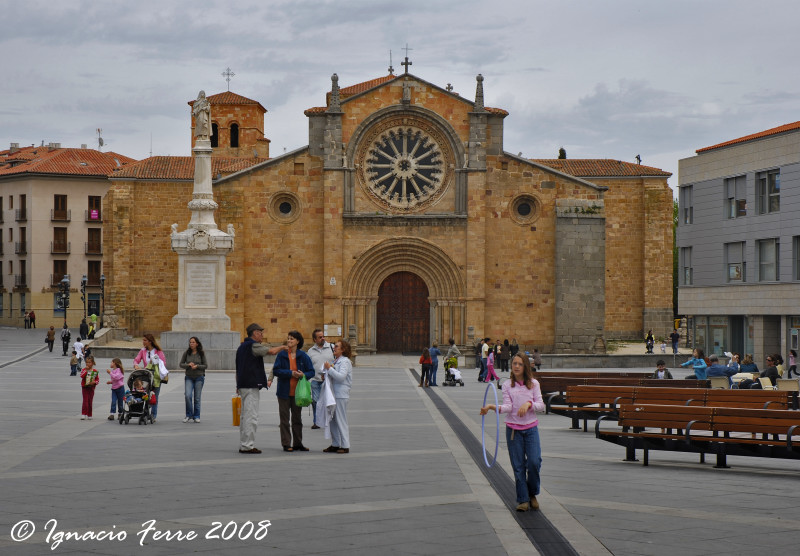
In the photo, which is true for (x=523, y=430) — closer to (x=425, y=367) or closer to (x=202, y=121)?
(x=425, y=367)

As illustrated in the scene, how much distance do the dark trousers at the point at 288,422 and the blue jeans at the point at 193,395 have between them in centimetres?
438

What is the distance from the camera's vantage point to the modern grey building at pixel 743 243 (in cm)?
3781

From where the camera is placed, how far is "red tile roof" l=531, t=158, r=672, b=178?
57.5 meters

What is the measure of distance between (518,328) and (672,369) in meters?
9.77

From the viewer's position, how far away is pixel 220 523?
960 centimetres

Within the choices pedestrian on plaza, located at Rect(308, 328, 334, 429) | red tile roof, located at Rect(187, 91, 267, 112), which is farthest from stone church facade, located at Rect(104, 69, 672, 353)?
pedestrian on plaza, located at Rect(308, 328, 334, 429)

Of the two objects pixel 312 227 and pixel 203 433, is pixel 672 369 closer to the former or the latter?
pixel 312 227

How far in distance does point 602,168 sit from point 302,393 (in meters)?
45.6

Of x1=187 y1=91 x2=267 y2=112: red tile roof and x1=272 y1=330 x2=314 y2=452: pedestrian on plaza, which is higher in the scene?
x1=187 y1=91 x2=267 y2=112: red tile roof

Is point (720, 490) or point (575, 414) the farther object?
point (575, 414)

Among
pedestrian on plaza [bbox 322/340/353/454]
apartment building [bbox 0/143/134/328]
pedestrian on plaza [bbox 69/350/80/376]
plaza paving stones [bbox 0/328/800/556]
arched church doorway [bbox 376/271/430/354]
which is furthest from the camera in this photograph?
apartment building [bbox 0/143/134/328]

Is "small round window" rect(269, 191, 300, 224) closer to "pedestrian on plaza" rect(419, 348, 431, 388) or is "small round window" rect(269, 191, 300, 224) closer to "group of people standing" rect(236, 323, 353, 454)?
"pedestrian on plaza" rect(419, 348, 431, 388)

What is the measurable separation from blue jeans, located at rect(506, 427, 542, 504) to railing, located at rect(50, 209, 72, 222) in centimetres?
7364

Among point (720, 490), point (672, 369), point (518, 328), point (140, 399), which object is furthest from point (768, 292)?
point (720, 490)
